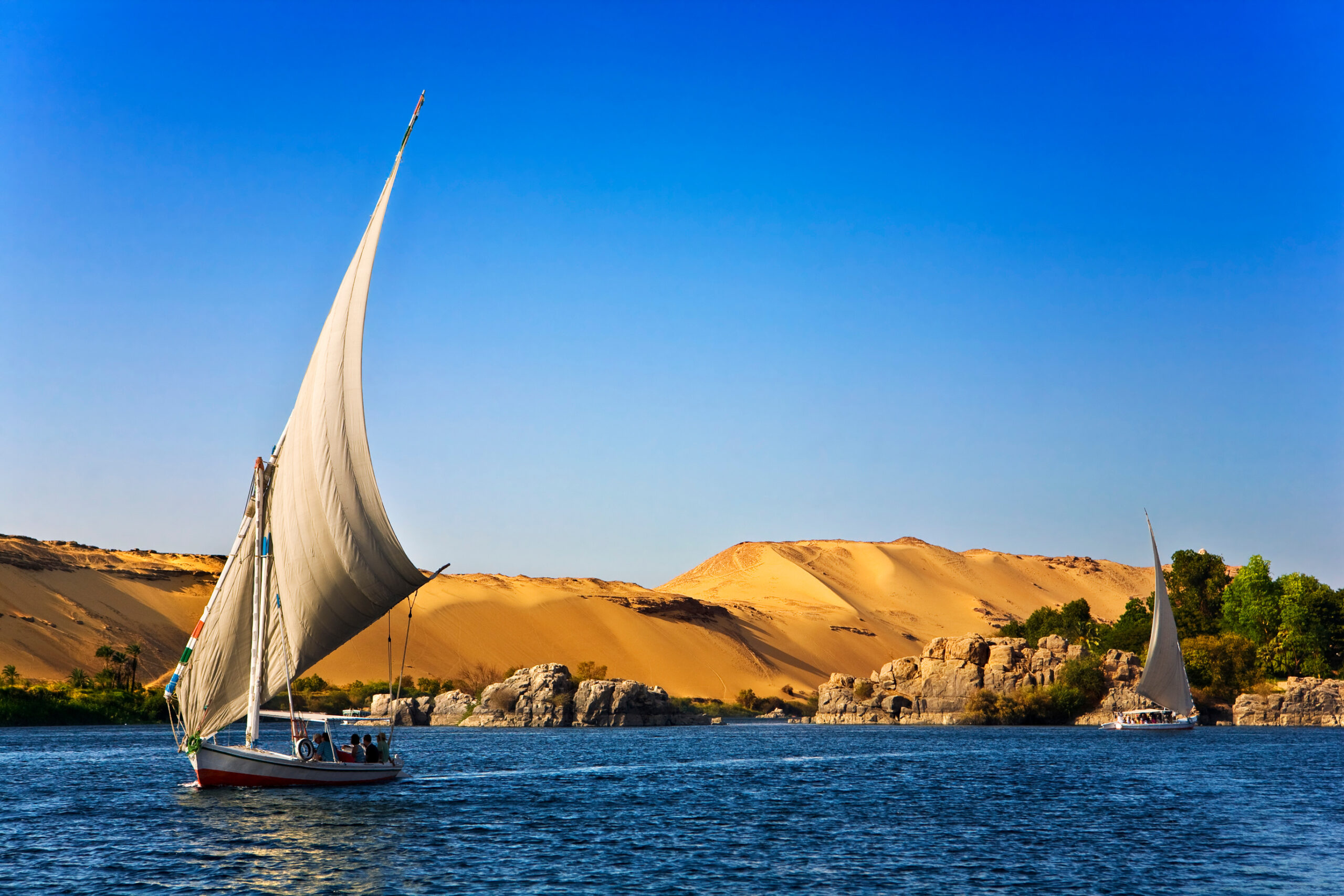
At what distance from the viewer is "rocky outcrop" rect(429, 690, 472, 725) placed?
8356cm

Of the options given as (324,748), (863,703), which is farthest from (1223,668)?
(324,748)

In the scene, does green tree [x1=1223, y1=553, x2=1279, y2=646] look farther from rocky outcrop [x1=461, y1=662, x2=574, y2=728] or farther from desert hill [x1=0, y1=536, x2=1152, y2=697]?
rocky outcrop [x1=461, y1=662, x2=574, y2=728]

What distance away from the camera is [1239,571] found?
9781 cm

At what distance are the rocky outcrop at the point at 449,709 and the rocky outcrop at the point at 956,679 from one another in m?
28.8

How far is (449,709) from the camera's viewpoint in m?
84.2

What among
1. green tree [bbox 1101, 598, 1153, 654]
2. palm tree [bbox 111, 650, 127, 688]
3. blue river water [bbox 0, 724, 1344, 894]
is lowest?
blue river water [bbox 0, 724, 1344, 894]

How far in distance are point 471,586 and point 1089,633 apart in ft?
247

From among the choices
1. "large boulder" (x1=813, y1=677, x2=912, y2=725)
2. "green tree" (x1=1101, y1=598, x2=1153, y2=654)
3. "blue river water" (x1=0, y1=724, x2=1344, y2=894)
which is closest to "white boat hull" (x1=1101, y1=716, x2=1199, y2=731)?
A: "green tree" (x1=1101, y1=598, x2=1153, y2=654)

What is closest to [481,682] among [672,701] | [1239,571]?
[672,701]

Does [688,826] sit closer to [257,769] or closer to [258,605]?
[257,769]

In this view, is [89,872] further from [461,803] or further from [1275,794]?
[1275,794]

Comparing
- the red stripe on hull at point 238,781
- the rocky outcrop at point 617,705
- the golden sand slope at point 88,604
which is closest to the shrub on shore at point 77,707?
the golden sand slope at point 88,604

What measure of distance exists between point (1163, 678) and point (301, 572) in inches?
2444

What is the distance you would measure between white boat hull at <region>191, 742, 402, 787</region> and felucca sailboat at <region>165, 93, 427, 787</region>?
0.13 feet
